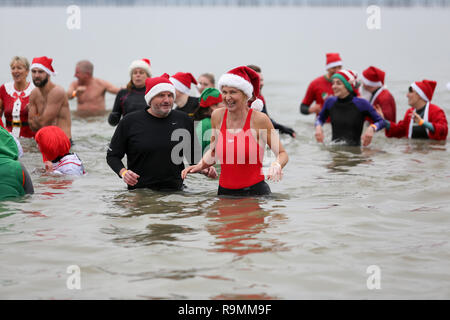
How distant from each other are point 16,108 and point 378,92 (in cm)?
718

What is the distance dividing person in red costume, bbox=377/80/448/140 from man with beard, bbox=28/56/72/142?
5.96 meters

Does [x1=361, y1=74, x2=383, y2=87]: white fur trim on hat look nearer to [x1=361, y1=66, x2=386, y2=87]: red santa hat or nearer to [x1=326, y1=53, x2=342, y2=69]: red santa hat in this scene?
[x1=361, y1=66, x2=386, y2=87]: red santa hat

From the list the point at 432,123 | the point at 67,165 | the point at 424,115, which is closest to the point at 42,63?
the point at 67,165

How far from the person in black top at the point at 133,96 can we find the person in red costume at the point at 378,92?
16.1ft

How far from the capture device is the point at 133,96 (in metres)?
11.4

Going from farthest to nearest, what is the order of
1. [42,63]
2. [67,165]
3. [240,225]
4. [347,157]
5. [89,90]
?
[89,90], [347,157], [42,63], [67,165], [240,225]

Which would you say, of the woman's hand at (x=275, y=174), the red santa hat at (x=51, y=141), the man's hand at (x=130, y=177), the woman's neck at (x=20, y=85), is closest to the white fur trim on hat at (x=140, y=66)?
the woman's neck at (x=20, y=85)

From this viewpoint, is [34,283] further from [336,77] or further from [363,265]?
[336,77]

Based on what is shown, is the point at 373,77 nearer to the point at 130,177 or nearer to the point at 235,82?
the point at 235,82

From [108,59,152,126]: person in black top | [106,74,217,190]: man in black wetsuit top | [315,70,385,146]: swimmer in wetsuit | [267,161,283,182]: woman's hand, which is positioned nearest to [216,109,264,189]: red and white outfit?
[106,74,217,190]: man in black wetsuit top

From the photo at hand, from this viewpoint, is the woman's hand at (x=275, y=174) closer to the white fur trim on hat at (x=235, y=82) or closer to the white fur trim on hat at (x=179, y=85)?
the white fur trim on hat at (x=235, y=82)
